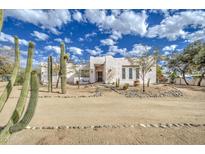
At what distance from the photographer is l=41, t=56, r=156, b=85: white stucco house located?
17.4 metres

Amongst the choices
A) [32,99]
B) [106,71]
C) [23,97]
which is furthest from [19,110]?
[106,71]

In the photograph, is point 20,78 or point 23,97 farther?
point 20,78

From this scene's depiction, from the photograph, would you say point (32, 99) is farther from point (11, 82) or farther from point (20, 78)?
point (20, 78)

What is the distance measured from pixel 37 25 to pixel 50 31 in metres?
0.83

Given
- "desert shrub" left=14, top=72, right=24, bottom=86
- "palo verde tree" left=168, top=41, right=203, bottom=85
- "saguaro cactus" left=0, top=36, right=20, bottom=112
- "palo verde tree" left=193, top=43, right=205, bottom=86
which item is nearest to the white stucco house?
"palo verde tree" left=193, top=43, right=205, bottom=86

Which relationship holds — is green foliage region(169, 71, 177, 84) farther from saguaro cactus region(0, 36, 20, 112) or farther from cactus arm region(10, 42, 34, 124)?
cactus arm region(10, 42, 34, 124)

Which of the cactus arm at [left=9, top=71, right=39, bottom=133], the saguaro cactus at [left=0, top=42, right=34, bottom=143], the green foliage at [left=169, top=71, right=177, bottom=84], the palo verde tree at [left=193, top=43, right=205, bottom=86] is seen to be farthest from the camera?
the green foliage at [left=169, top=71, right=177, bottom=84]

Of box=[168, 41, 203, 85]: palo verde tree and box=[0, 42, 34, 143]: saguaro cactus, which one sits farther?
box=[168, 41, 203, 85]: palo verde tree

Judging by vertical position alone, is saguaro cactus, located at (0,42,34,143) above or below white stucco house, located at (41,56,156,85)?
below

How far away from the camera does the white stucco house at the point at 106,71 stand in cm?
1741

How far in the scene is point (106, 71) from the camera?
1767cm

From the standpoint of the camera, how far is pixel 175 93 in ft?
34.1
